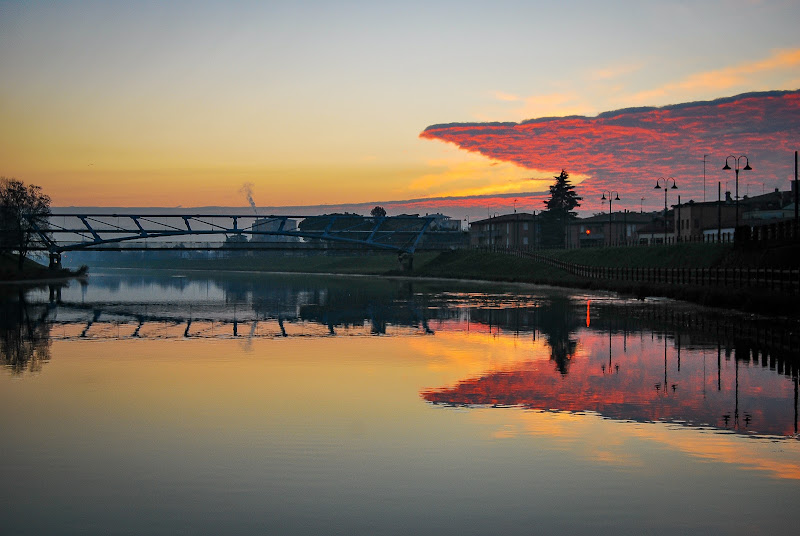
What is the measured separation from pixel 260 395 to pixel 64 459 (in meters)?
6.94

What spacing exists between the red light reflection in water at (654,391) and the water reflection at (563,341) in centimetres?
3

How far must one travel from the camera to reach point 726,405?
19047mm

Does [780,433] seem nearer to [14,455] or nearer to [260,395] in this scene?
[260,395]

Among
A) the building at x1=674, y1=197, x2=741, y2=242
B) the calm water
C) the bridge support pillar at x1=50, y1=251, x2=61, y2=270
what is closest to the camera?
the calm water

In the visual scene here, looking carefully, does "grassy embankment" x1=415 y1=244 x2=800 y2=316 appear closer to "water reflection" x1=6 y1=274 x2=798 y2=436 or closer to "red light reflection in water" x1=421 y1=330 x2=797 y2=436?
"water reflection" x1=6 y1=274 x2=798 y2=436

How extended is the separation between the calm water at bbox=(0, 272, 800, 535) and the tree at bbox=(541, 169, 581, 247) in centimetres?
15414

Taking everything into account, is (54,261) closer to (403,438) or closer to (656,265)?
(656,265)

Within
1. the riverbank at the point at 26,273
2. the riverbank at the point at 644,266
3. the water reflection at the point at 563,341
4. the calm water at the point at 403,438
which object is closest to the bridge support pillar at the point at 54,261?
the riverbank at the point at 26,273

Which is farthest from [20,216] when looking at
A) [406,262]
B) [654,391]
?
[654,391]

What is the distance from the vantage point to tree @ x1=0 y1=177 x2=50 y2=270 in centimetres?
13512

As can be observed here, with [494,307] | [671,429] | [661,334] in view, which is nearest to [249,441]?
[671,429]

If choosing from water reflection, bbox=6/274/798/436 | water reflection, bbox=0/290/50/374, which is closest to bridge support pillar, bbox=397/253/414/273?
water reflection, bbox=6/274/798/436

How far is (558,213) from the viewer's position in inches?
7387

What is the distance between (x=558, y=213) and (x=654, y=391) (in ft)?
556
